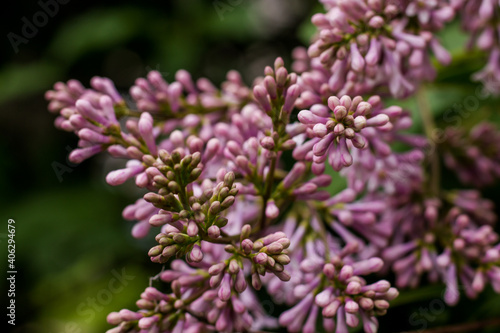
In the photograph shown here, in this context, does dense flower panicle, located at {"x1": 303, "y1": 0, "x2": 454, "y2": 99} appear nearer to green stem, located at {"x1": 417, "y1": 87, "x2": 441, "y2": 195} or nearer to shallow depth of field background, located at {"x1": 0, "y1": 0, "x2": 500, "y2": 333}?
green stem, located at {"x1": 417, "y1": 87, "x2": 441, "y2": 195}

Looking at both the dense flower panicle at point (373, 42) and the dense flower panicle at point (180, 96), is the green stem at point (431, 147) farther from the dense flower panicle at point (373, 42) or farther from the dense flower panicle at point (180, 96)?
the dense flower panicle at point (180, 96)

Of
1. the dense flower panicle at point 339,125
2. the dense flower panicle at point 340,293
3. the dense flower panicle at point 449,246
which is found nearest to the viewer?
the dense flower panicle at point 339,125

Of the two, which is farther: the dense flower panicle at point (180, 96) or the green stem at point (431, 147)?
the green stem at point (431, 147)

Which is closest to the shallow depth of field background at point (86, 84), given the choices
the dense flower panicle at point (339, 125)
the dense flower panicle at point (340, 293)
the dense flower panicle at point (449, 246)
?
the dense flower panicle at point (449, 246)

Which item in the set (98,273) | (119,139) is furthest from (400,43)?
(98,273)

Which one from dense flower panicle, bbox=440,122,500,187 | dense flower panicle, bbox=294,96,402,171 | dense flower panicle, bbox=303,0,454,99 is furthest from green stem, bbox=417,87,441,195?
dense flower panicle, bbox=294,96,402,171

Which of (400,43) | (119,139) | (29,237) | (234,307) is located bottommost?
(29,237)

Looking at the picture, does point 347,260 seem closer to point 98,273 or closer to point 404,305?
point 404,305
